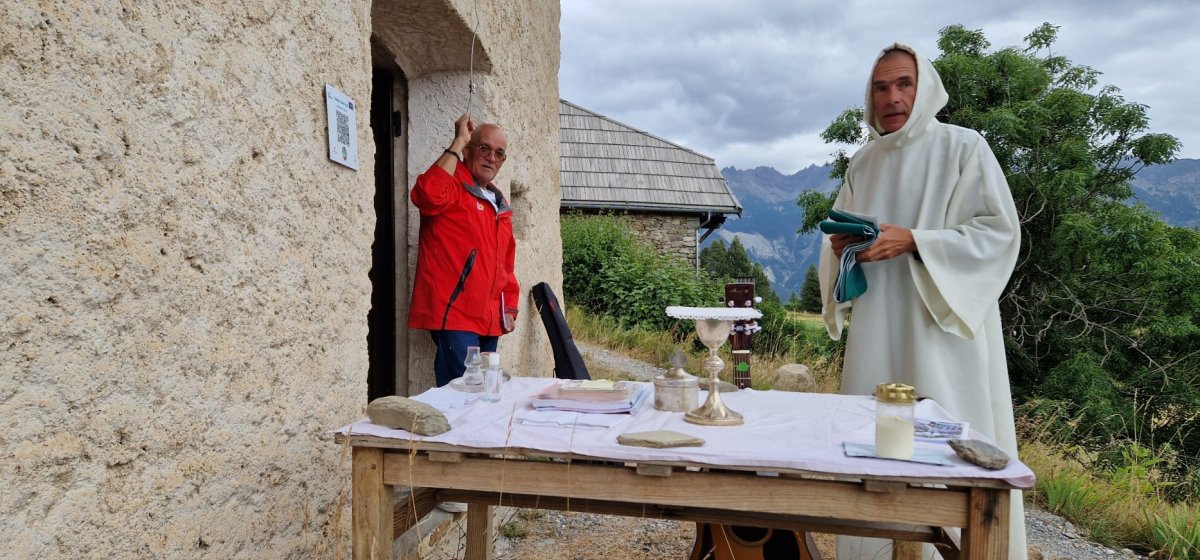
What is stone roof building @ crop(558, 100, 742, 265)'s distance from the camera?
14.7m

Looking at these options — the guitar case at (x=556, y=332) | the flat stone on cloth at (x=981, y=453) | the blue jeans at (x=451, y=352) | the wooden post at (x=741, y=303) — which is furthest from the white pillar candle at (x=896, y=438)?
the guitar case at (x=556, y=332)

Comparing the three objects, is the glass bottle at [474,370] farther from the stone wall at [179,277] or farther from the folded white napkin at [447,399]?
the stone wall at [179,277]

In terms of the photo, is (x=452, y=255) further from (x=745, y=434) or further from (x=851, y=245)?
(x=745, y=434)

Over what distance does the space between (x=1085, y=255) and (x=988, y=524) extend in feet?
30.4

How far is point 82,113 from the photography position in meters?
1.26

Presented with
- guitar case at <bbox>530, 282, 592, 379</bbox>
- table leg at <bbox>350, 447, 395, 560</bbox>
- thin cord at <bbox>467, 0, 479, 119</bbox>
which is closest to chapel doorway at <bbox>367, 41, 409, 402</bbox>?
thin cord at <bbox>467, 0, 479, 119</bbox>

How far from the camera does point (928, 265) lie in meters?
2.40

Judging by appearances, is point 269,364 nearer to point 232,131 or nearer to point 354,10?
point 232,131

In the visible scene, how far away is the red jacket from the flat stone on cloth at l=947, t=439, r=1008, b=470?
2.11 m

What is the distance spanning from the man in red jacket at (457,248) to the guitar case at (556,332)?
1.02 m

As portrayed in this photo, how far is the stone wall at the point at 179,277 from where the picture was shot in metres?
1.19

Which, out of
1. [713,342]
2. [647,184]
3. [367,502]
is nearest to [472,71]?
[713,342]

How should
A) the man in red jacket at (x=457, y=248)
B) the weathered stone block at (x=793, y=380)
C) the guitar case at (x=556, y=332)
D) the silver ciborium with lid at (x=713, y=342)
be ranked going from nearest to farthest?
the silver ciborium with lid at (x=713, y=342), the man in red jacket at (x=457, y=248), the guitar case at (x=556, y=332), the weathered stone block at (x=793, y=380)

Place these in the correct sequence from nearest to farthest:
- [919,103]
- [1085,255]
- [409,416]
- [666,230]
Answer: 1. [409,416]
2. [919,103]
3. [1085,255]
4. [666,230]
